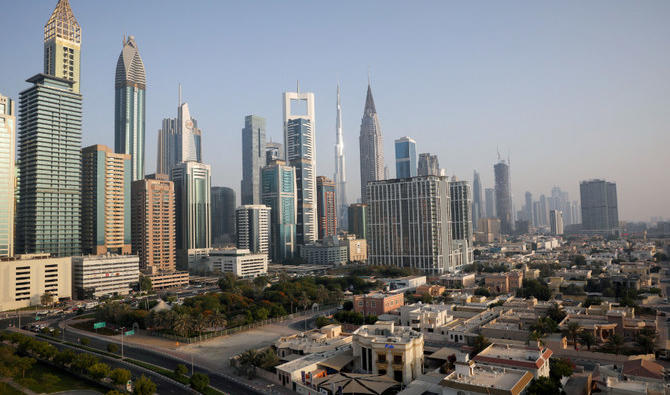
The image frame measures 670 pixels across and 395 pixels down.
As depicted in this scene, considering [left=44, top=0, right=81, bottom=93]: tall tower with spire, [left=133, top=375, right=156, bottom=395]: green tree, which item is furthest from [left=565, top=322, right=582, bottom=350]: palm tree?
[left=44, top=0, right=81, bottom=93]: tall tower with spire

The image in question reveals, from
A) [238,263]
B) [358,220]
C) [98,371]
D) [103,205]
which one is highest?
[103,205]

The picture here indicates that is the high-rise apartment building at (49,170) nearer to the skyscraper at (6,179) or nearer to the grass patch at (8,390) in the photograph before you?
the skyscraper at (6,179)

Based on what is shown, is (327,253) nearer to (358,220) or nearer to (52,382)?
(358,220)

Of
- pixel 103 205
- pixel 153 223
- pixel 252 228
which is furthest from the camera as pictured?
pixel 252 228

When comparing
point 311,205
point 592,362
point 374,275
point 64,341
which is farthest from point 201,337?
point 311,205

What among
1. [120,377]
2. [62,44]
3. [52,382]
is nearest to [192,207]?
[62,44]

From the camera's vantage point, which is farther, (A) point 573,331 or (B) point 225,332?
(B) point 225,332

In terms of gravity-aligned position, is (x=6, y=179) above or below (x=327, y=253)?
above

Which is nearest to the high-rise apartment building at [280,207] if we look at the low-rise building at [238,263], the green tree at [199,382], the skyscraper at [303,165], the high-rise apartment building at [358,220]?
the skyscraper at [303,165]
